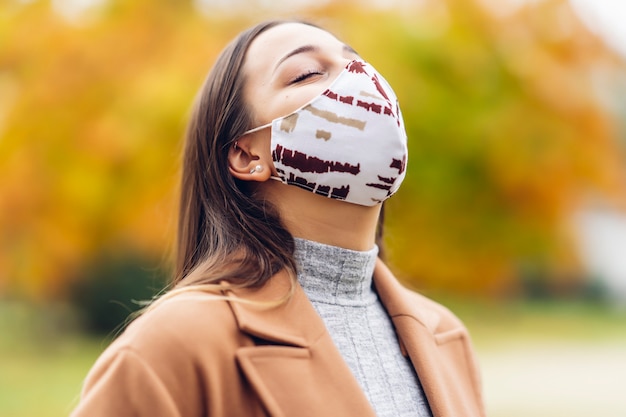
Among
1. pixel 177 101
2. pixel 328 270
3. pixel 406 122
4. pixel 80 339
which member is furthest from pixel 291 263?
pixel 80 339

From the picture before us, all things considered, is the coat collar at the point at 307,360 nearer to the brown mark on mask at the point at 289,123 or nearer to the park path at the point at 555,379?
the brown mark on mask at the point at 289,123

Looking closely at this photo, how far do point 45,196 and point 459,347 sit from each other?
29.5 ft

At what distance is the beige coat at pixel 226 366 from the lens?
7.02ft

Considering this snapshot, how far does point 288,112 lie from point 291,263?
469 millimetres

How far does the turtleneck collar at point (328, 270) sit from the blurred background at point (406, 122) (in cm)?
678

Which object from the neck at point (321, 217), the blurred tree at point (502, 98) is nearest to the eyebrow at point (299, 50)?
the neck at point (321, 217)

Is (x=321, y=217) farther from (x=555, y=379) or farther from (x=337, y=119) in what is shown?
(x=555, y=379)

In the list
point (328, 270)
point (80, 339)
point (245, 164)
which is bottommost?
point (80, 339)

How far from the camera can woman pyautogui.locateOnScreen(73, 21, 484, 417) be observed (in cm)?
226

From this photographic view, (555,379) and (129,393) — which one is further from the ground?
(129,393)

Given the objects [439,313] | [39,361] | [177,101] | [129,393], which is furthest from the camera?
[39,361]

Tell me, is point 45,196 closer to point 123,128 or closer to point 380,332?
point 123,128

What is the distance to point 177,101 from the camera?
992 centimetres

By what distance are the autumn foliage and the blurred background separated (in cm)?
2
